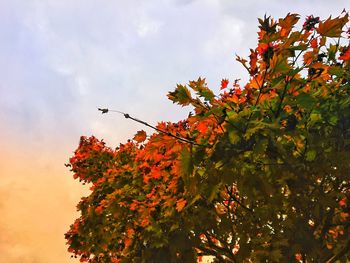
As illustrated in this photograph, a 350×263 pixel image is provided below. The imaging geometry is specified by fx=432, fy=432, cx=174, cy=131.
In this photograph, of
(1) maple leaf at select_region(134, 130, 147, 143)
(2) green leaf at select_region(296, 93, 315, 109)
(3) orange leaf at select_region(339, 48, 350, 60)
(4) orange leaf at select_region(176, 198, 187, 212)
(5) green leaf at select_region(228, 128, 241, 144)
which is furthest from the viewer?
(4) orange leaf at select_region(176, 198, 187, 212)

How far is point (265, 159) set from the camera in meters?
5.55

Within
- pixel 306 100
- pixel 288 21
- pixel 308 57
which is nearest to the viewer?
pixel 306 100

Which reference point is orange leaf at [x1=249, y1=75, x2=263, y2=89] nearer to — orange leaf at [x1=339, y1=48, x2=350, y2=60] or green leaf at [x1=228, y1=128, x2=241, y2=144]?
green leaf at [x1=228, y1=128, x2=241, y2=144]

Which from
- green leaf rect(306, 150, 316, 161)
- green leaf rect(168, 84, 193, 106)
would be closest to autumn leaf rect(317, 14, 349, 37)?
green leaf rect(168, 84, 193, 106)

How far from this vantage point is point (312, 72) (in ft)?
18.7

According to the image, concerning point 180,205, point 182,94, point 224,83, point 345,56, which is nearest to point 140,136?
point 182,94

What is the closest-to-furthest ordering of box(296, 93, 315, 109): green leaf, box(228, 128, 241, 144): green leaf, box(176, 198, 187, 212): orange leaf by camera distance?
box(228, 128, 241, 144): green leaf → box(296, 93, 315, 109): green leaf → box(176, 198, 187, 212): orange leaf

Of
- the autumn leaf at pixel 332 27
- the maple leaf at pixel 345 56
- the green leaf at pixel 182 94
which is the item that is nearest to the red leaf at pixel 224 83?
the maple leaf at pixel 345 56

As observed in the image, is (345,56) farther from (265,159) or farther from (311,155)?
(265,159)

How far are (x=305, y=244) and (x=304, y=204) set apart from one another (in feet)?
2.56

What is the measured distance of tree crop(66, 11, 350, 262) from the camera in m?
4.67

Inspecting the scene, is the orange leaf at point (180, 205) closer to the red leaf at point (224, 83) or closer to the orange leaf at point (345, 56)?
the red leaf at point (224, 83)

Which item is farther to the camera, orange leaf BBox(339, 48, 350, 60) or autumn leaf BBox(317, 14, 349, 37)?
orange leaf BBox(339, 48, 350, 60)

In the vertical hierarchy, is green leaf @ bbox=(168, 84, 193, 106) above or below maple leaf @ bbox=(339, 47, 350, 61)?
below
